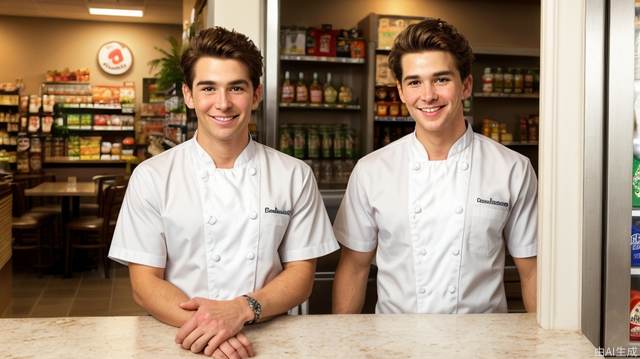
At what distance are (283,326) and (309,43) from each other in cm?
482

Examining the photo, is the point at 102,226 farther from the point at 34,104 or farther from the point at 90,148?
the point at 34,104

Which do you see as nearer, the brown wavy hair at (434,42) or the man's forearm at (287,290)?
the man's forearm at (287,290)

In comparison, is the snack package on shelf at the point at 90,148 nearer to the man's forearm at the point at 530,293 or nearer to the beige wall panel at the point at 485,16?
the beige wall panel at the point at 485,16

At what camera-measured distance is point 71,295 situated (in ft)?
20.3

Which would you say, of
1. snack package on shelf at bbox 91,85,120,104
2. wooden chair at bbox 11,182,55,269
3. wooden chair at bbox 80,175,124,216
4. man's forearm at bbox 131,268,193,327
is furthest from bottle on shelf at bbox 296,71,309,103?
snack package on shelf at bbox 91,85,120,104

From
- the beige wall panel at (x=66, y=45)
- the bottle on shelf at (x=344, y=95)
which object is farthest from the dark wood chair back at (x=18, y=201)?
the beige wall panel at (x=66, y=45)

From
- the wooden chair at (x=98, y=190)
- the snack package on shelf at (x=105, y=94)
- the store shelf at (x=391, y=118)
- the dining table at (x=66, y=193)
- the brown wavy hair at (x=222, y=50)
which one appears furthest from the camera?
the snack package on shelf at (x=105, y=94)

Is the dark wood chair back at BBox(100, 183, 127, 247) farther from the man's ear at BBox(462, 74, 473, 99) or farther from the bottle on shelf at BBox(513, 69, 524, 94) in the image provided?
the man's ear at BBox(462, 74, 473, 99)

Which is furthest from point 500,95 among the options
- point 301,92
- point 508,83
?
point 301,92

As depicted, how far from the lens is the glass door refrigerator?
62.4 inches

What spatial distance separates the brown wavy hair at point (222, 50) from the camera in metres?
1.96

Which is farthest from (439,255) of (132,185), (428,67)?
(132,185)

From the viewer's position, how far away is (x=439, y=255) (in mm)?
2184

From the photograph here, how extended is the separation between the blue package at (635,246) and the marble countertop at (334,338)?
280 mm
